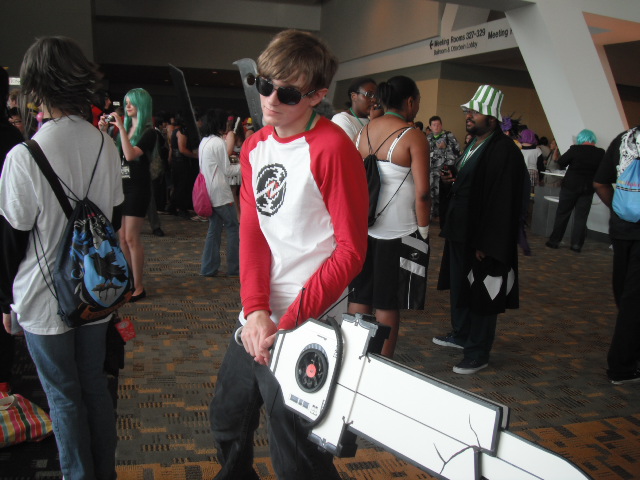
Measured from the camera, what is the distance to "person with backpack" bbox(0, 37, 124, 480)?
1620mm

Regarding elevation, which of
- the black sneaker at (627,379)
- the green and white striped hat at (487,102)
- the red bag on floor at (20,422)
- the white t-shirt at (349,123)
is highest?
the green and white striped hat at (487,102)

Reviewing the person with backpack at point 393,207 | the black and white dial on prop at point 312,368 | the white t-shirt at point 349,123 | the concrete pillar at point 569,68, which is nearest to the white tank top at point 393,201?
the person with backpack at point 393,207

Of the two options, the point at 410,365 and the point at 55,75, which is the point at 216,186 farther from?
the point at 55,75

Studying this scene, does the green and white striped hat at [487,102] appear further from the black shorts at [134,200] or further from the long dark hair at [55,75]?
the black shorts at [134,200]

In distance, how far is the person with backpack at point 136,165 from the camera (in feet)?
13.2

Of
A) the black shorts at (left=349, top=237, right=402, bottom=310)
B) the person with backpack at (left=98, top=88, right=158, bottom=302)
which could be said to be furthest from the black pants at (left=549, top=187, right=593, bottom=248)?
the person with backpack at (left=98, top=88, right=158, bottom=302)

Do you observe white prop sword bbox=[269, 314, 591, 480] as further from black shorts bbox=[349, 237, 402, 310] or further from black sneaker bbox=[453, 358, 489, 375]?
black sneaker bbox=[453, 358, 489, 375]

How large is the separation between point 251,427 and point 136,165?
300 centimetres

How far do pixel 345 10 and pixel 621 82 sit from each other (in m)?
8.34

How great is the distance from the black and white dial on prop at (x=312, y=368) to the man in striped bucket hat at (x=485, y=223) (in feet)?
7.57

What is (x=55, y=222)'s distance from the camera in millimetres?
1669

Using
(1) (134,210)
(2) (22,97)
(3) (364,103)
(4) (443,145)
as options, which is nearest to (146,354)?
(1) (134,210)

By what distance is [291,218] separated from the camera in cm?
145

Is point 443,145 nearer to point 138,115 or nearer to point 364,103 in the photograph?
point 364,103
